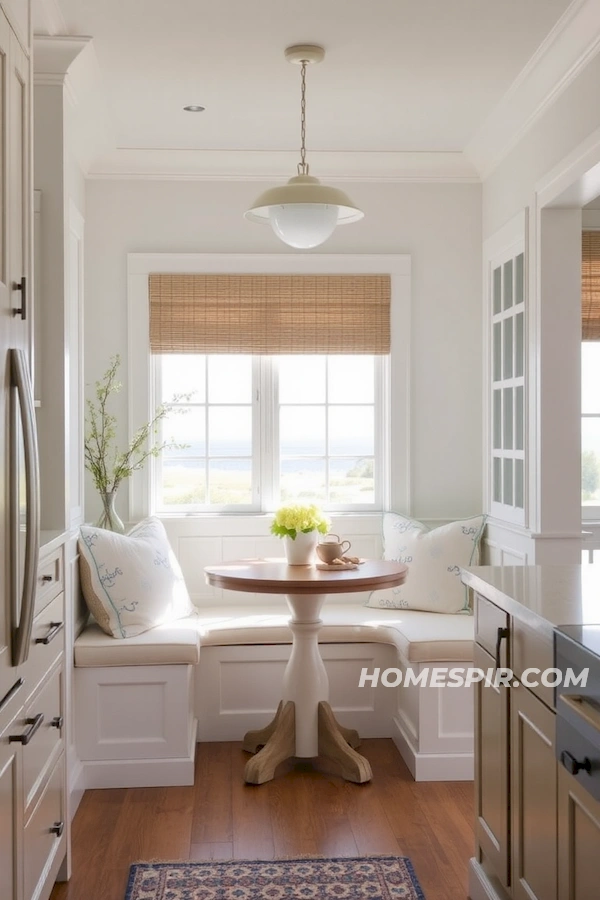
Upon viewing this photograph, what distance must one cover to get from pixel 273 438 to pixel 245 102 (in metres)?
1.69

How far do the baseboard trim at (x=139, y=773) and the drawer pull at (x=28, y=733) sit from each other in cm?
150

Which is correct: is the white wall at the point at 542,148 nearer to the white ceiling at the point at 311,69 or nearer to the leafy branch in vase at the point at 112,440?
the white ceiling at the point at 311,69

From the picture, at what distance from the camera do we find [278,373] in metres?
4.99

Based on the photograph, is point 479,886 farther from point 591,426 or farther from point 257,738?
point 591,426

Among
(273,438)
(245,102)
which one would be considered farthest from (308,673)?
(245,102)

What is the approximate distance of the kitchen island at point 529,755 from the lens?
6.40 feet

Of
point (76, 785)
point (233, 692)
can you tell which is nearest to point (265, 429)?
point (233, 692)

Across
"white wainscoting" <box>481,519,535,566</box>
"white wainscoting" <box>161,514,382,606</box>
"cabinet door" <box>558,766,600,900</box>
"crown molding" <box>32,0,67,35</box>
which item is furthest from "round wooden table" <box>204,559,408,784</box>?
"crown molding" <box>32,0,67,35</box>

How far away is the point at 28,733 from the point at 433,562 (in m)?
2.69

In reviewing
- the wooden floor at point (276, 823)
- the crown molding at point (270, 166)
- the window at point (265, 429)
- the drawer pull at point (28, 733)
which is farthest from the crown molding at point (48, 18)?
the wooden floor at point (276, 823)

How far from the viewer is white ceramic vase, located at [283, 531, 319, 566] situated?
409cm

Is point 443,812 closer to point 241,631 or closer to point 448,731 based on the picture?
point 448,731

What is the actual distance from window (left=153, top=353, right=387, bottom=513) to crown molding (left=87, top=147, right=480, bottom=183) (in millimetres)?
915

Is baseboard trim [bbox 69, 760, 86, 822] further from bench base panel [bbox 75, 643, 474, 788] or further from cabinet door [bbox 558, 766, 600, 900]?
cabinet door [bbox 558, 766, 600, 900]
